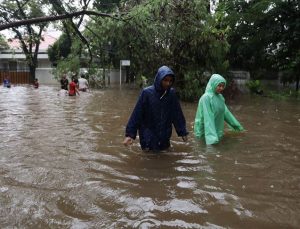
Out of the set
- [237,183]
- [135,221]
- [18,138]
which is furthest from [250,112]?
[135,221]

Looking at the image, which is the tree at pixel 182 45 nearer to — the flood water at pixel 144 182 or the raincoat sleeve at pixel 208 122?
the raincoat sleeve at pixel 208 122

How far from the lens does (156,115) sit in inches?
244

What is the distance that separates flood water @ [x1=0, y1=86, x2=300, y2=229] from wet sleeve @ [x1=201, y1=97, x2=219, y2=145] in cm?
17

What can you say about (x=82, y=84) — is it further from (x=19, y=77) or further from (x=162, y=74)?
(x=19, y=77)

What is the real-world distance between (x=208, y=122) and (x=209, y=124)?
0.13 ft

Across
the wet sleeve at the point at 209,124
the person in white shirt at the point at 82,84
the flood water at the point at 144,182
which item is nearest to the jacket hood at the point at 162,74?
the flood water at the point at 144,182

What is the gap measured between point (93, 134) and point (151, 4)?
14.2ft

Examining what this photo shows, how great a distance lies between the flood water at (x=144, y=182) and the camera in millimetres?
3945

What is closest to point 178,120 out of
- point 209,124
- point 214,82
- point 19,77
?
point 209,124

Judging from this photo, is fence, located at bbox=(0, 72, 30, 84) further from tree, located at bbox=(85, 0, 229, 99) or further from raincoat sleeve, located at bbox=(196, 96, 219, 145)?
raincoat sleeve, located at bbox=(196, 96, 219, 145)

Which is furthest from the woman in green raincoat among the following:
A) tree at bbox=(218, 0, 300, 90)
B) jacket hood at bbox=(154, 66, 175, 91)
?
tree at bbox=(218, 0, 300, 90)

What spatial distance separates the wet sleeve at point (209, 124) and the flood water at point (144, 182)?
172mm

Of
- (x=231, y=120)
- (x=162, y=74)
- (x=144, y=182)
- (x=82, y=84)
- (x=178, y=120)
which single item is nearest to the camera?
(x=144, y=182)

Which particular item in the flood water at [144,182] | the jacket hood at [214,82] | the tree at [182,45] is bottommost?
the flood water at [144,182]
